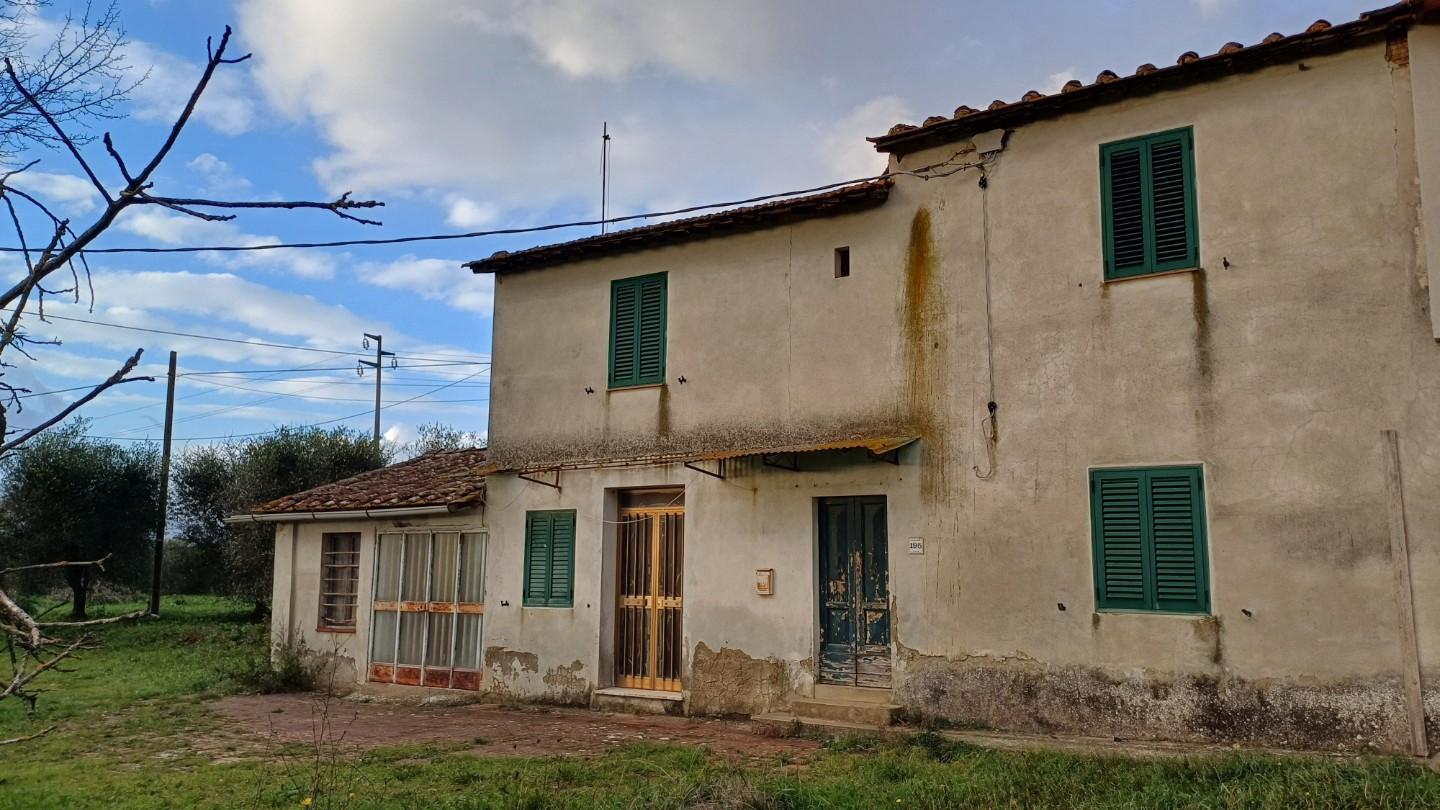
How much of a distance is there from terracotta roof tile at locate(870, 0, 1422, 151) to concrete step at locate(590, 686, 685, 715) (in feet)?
22.0

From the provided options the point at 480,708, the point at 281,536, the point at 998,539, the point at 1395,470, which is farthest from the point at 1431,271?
the point at 281,536

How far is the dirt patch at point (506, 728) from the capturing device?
383 inches

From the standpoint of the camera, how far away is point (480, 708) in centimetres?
1273

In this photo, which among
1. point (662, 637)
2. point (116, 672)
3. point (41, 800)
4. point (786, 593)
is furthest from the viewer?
point (116, 672)

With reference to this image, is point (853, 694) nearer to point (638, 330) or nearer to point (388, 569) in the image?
point (638, 330)

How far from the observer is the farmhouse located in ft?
27.0

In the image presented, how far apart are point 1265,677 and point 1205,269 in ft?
11.7

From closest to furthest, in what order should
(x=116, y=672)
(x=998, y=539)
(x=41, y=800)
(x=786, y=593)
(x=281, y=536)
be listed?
(x=41, y=800), (x=998, y=539), (x=786, y=593), (x=281, y=536), (x=116, y=672)

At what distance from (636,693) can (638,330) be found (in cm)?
445

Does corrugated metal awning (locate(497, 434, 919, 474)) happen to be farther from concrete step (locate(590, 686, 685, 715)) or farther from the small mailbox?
concrete step (locate(590, 686, 685, 715))

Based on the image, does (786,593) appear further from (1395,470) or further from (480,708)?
(1395,470)

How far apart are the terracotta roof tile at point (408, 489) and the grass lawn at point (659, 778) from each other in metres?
3.75

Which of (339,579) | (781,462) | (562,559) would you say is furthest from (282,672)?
(781,462)

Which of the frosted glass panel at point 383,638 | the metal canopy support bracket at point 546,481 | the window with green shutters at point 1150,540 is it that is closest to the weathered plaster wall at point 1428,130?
the window with green shutters at point 1150,540
